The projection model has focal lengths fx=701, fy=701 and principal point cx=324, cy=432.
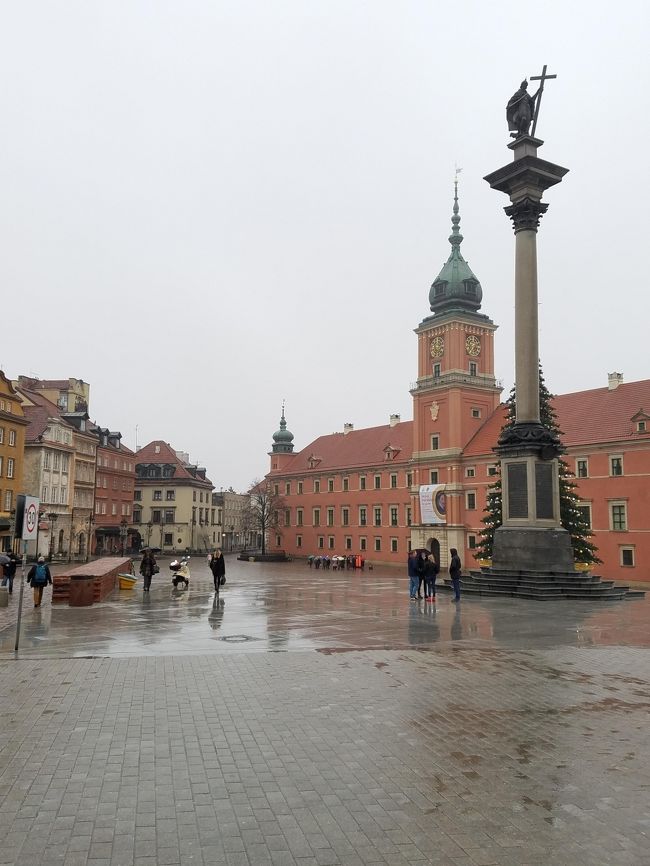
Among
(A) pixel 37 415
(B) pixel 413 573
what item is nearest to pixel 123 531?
(A) pixel 37 415

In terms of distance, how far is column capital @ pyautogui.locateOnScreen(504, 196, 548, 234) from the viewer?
26.7m

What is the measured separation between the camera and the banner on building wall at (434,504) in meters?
65.1

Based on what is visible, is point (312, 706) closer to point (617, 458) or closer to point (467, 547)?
point (617, 458)

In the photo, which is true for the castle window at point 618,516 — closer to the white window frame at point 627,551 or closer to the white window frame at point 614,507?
the white window frame at point 614,507

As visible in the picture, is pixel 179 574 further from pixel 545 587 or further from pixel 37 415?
pixel 37 415

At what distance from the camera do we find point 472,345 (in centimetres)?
7025

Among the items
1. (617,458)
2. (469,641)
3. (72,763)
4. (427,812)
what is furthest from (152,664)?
(617,458)

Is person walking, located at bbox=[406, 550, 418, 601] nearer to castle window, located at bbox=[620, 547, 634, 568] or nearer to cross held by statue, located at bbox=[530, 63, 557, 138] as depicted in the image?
cross held by statue, located at bbox=[530, 63, 557, 138]

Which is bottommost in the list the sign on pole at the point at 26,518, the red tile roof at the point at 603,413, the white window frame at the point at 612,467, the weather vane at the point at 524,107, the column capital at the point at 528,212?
the sign on pole at the point at 26,518

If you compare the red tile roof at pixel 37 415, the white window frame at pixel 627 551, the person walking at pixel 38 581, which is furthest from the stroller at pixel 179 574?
the red tile roof at pixel 37 415

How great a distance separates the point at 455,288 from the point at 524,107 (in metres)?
44.3

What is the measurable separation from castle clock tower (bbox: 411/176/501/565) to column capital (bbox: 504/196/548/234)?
1609 inches

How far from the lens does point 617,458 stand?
2014 inches

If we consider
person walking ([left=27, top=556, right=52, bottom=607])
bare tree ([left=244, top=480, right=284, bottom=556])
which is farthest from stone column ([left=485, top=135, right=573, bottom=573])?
bare tree ([left=244, top=480, right=284, bottom=556])
